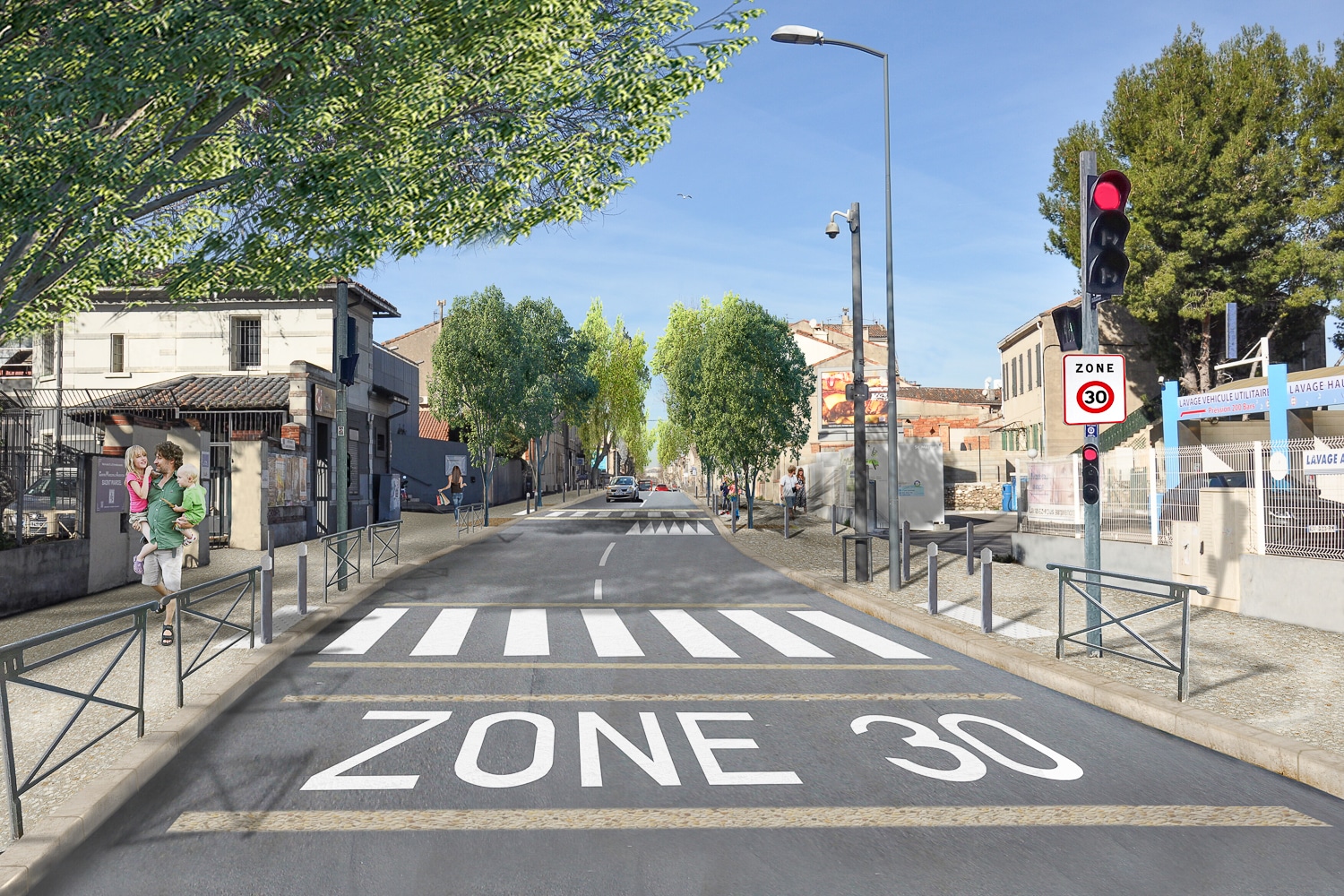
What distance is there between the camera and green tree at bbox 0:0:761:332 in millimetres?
7492

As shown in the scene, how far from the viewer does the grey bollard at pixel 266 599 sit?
9031mm

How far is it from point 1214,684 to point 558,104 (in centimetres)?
851

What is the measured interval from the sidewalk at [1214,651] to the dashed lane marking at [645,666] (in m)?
1.36

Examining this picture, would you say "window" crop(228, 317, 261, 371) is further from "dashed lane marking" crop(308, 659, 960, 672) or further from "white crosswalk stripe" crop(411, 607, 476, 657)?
"dashed lane marking" crop(308, 659, 960, 672)

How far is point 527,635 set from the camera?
33.0 feet

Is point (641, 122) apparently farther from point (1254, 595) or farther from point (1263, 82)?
point (1263, 82)

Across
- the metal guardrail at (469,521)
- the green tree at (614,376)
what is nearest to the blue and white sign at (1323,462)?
the metal guardrail at (469,521)

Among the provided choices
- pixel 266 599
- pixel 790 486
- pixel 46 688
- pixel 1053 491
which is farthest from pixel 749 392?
pixel 46 688

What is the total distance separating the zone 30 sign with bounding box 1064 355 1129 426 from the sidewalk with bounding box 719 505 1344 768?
90.1 inches

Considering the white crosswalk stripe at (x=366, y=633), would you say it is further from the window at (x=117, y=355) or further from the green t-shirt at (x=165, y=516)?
the window at (x=117, y=355)

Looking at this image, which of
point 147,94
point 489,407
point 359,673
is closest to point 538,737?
point 359,673

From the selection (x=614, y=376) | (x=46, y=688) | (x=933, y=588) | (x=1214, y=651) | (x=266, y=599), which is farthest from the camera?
(x=614, y=376)

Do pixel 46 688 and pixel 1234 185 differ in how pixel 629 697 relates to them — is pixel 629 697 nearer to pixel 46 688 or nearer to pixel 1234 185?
pixel 46 688

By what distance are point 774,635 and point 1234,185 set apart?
97.6 ft
